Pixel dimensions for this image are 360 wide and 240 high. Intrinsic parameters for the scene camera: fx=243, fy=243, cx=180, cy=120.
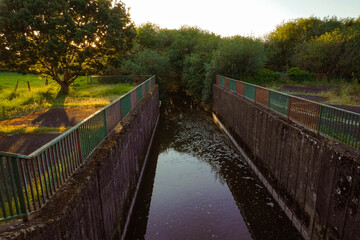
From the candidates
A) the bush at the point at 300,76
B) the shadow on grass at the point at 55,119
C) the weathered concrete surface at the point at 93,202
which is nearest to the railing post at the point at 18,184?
the weathered concrete surface at the point at 93,202

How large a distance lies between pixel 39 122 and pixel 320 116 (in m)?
10.2

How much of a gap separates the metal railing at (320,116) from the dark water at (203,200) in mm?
2990

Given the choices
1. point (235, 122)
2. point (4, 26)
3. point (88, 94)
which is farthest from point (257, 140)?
point (4, 26)

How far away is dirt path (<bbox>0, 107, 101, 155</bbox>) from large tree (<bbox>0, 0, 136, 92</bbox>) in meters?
5.67

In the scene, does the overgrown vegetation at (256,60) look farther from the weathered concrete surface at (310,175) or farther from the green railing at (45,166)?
the green railing at (45,166)

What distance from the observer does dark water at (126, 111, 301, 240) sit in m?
7.18

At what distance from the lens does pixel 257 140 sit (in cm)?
1080

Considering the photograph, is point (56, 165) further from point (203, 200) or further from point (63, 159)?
point (203, 200)

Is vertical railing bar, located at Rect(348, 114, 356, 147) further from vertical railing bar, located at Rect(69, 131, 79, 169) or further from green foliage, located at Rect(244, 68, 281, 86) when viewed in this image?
green foliage, located at Rect(244, 68, 281, 86)

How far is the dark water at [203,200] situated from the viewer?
718 cm

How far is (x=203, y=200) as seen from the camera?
29.0 feet

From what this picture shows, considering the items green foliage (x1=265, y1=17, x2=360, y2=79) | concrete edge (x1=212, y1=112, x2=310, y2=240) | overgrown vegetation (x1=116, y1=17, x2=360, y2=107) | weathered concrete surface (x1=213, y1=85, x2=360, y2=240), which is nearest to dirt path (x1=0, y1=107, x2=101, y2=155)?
weathered concrete surface (x1=213, y1=85, x2=360, y2=240)

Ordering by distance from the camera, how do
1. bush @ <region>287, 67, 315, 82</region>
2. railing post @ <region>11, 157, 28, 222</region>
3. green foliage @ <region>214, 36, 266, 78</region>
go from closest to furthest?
railing post @ <region>11, 157, 28, 222</region> < green foliage @ <region>214, 36, 266, 78</region> < bush @ <region>287, 67, 315, 82</region>

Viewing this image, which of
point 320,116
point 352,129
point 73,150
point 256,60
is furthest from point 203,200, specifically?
point 256,60
